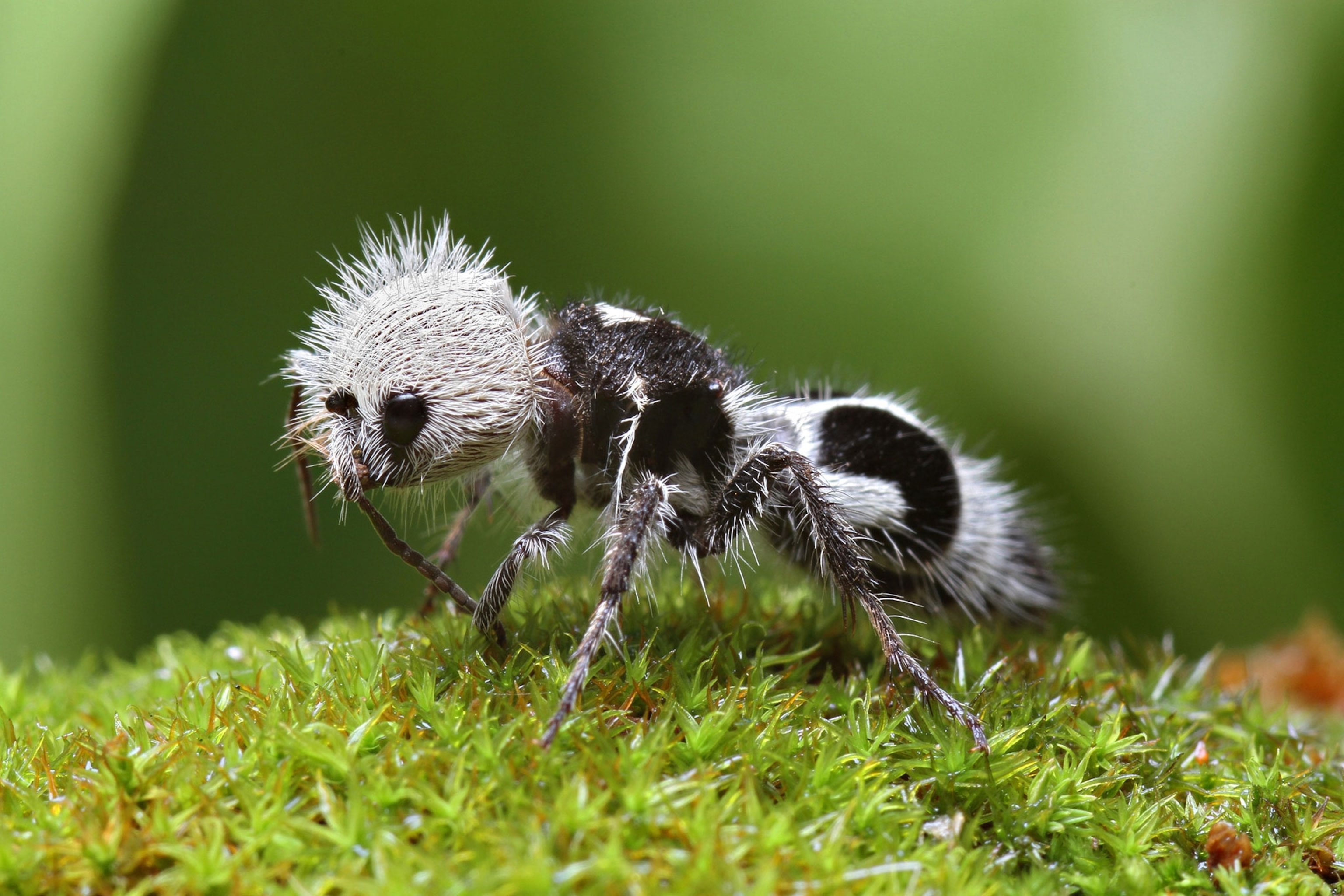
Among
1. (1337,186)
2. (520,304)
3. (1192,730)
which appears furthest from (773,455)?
(1337,186)

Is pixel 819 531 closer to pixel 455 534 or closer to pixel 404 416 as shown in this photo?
pixel 404 416

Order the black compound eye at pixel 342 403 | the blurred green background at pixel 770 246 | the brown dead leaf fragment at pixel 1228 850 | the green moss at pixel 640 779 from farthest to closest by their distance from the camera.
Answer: the blurred green background at pixel 770 246, the black compound eye at pixel 342 403, the brown dead leaf fragment at pixel 1228 850, the green moss at pixel 640 779

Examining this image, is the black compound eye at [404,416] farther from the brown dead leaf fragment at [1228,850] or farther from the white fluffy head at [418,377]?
the brown dead leaf fragment at [1228,850]

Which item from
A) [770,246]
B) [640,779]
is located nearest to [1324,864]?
[640,779]

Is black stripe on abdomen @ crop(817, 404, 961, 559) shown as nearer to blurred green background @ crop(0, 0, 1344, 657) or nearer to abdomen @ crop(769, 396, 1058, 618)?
abdomen @ crop(769, 396, 1058, 618)

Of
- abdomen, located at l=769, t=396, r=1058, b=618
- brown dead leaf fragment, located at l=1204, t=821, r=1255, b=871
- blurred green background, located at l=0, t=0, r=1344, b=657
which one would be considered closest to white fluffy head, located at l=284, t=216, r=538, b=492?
abdomen, located at l=769, t=396, r=1058, b=618

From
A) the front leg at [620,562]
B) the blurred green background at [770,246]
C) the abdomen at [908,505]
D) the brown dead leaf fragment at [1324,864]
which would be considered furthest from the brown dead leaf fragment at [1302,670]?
the front leg at [620,562]
